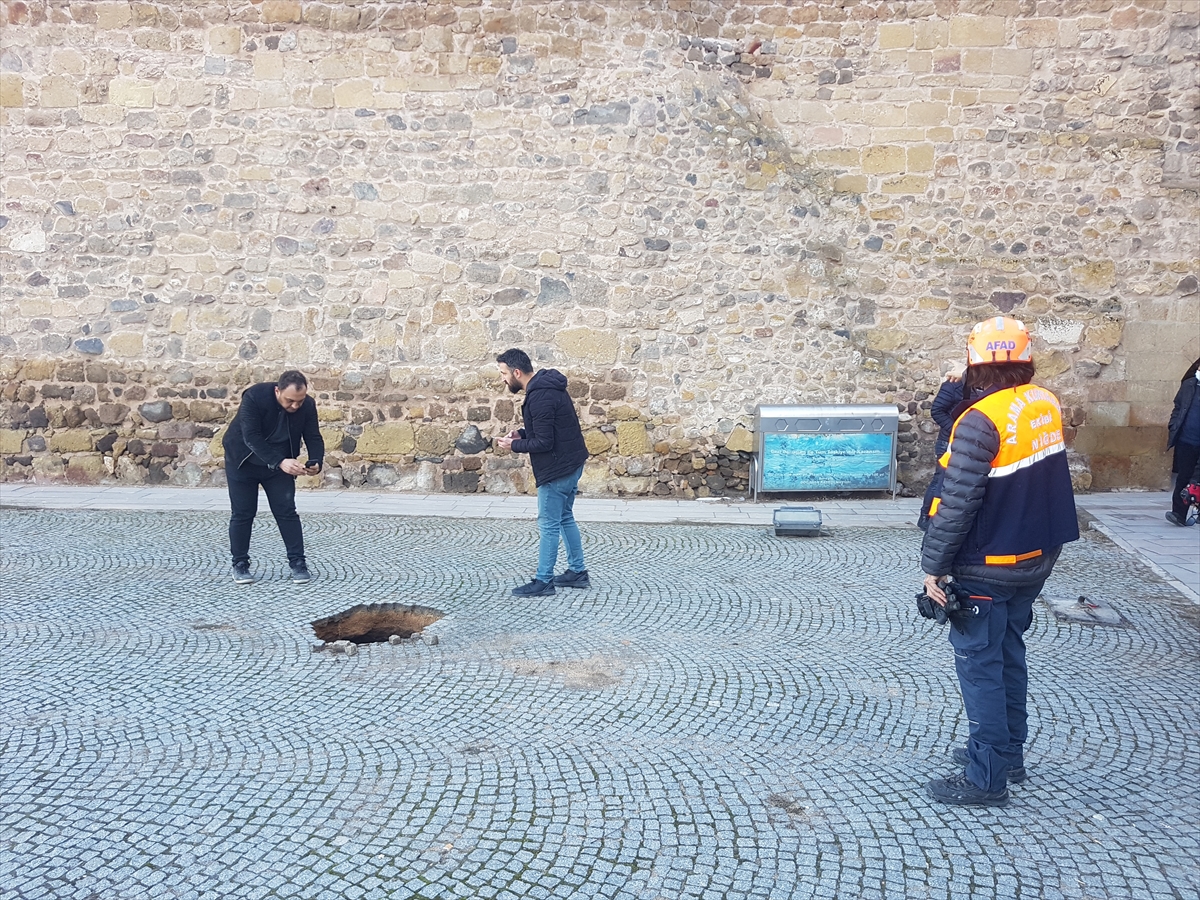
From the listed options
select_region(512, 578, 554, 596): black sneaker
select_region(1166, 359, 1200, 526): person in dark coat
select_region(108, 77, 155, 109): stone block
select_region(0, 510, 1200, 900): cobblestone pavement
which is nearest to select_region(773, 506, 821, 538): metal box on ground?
select_region(0, 510, 1200, 900): cobblestone pavement

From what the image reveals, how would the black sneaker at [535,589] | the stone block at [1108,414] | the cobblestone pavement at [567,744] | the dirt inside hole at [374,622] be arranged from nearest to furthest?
the cobblestone pavement at [567,744] → the dirt inside hole at [374,622] → the black sneaker at [535,589] → the stone block at [1108,414]

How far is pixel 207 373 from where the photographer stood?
10117mm

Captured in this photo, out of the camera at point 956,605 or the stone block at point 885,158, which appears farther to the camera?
the stone block at point 885,158

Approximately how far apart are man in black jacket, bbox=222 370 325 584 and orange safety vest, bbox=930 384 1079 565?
14.3ft

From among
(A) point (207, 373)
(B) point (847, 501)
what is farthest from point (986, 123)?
(A) point (207, 373)

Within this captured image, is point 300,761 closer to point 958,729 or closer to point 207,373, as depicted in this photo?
point 958,729

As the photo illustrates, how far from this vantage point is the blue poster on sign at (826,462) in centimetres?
948

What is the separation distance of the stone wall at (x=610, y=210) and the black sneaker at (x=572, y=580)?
11.7 ft

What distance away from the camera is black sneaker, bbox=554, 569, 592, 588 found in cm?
649

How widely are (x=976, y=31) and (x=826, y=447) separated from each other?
15.2 feet

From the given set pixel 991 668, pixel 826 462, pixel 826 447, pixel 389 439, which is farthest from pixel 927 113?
pixel 991 668

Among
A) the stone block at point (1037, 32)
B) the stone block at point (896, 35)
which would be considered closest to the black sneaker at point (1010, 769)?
the stone block at point (896, 35)

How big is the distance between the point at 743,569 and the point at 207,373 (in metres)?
6.40

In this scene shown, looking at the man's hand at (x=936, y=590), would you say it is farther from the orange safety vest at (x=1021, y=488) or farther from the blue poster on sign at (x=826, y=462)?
the blue poster on sign at (x=826, y=462)
